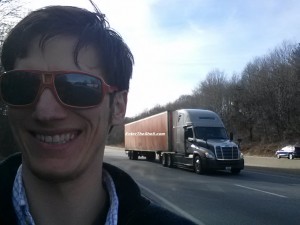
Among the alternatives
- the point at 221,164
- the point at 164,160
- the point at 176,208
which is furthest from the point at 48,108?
the point at 164,160

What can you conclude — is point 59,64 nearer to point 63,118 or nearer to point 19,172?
point 63,118

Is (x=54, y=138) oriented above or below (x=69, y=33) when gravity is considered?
below

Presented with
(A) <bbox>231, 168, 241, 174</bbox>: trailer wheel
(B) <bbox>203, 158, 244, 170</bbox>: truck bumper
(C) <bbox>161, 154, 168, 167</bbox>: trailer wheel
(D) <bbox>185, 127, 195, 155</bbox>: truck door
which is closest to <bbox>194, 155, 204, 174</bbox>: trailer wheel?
(B) <bbox>203, 158, 244, 170</bbox>: truck bumper

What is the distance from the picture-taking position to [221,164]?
26531 mm

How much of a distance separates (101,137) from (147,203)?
37 cm

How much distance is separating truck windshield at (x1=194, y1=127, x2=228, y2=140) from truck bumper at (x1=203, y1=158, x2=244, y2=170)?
72.1 inches

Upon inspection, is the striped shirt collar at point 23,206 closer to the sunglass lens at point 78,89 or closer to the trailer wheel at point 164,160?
the sunglass lens at point 78,89

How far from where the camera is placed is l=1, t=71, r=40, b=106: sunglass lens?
6.12ft

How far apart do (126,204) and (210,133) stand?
86.2 feet

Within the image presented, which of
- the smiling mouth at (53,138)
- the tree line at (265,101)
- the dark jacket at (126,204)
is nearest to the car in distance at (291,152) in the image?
the tree line at (265,101)

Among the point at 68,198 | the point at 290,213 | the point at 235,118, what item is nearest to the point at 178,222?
the point at 68,198

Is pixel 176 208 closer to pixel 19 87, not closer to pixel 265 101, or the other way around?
pixel 19 87

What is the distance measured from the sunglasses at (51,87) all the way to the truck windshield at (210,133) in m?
26.0

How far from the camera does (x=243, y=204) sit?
46.6 ft
